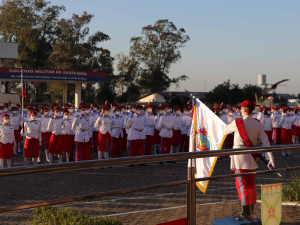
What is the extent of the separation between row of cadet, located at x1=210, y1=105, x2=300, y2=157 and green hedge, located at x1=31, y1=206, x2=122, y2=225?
1270 cm

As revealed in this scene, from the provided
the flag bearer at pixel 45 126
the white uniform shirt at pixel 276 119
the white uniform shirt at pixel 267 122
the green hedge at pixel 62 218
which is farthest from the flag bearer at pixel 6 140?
the white uniform shirt at pixel 276 119

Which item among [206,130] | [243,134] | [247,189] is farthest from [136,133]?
[247,189]

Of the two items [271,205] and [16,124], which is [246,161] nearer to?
[271,205]

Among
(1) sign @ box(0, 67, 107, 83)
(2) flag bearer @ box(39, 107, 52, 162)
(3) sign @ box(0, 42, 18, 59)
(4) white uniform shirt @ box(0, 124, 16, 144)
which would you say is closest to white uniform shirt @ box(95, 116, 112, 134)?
(2) flag bearer @ box(39, 107, 52, 162)

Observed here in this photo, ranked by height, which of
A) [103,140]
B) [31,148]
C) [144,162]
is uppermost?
[144,162]

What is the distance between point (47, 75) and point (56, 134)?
20350 mm

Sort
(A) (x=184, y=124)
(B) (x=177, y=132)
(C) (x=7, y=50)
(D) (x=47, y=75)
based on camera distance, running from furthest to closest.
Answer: (C) (x=7, y=50), (D) (x=47, y=75), (A) (x=184, y=124), (B) (x=177, y=132)

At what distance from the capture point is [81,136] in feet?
36.9

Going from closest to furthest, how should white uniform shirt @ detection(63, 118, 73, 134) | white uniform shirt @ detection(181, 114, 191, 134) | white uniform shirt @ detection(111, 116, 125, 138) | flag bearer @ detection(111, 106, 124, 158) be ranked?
1. white uniform shirt @ detection(63, 118, 73, 134)
2. flag bearer @ detection(111, 106, 124, 158)
3. white uniform shirt @ detection(111, 116, 125, 138)
4. white uniform shirt @ detection(181, 114, 191, 134)

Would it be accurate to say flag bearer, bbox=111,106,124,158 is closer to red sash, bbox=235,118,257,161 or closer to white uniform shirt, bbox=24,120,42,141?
white uniform shirt, bbox=24,120,42,141

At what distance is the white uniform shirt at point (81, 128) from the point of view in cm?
1123

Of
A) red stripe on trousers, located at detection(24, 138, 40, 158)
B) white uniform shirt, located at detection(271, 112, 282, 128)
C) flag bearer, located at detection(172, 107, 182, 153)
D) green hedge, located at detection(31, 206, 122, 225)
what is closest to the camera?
green hedge, located at detection(31, 206, 122, 225)

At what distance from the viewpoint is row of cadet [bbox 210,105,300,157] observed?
15938 mm

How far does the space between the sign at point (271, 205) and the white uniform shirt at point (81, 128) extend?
861 centimetres
